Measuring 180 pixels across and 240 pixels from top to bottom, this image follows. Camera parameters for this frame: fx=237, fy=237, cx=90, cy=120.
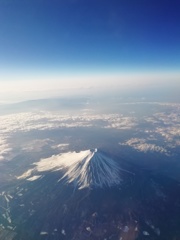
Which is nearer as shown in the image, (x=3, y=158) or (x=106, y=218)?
(x=106, y=218)

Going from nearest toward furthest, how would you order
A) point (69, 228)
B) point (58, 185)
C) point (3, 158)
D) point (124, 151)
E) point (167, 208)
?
point (69, 228), point (167, 208), point (58, 185), point (3, 158), point (124, 151)

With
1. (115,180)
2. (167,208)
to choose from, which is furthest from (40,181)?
(167,208)

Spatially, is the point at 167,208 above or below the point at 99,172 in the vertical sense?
below

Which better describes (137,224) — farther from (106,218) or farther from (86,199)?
(86,199)

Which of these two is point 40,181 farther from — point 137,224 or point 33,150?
point 33,150

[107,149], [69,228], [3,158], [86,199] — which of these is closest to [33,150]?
[3,158]

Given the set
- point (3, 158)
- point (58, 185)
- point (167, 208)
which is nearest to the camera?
point (167, 208)
